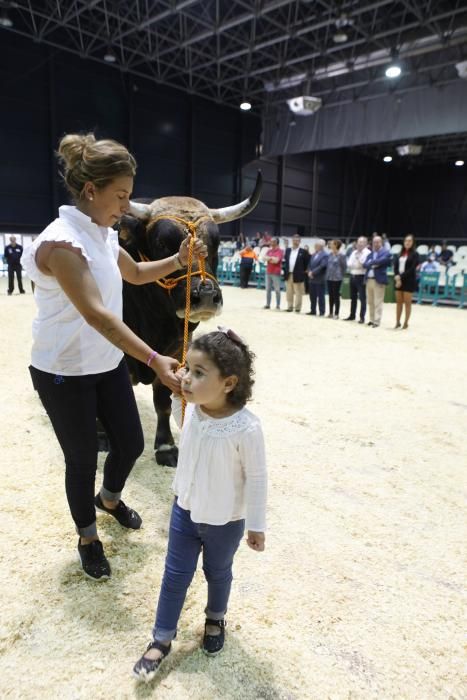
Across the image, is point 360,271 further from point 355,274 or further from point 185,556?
point 185,556

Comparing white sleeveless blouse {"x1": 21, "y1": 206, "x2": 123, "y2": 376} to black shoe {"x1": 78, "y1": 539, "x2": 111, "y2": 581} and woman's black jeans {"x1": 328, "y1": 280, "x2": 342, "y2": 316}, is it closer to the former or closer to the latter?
black shoe {"x1": 78, "y1": 539, "x2": 111, "y2": 581}

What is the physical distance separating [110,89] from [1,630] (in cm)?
2353

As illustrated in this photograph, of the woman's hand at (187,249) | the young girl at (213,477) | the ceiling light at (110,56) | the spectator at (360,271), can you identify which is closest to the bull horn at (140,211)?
the woman's hand at (187,249)

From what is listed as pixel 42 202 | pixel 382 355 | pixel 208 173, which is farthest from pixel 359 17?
pixel 382 355

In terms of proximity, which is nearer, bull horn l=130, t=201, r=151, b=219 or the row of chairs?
bull horn l=130, t=201, r=151, b=219

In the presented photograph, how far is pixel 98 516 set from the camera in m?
2.79

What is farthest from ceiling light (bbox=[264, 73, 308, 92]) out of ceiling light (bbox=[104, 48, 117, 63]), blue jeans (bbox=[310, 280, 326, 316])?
blue jeans (bbox=[310, 280, 326, 316])

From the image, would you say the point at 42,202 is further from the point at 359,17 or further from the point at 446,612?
the point at 446,612

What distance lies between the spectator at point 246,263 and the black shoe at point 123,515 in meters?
15.8

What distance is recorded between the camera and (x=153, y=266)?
2582 millimetres

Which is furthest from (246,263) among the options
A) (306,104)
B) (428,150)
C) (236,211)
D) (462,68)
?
(428,150)

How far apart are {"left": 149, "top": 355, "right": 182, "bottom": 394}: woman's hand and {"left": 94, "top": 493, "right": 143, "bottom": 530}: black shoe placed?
1208 mm

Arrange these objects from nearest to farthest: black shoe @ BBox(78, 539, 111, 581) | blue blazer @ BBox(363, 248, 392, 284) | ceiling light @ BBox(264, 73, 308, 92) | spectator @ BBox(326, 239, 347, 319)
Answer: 1. black shoe @ BBox(78, 539, 111, 581)
2. blue blazer @ BBox(363, 248, 392, 284)
3. spectator @ BBox(326, 239, 347, 319)
4. ceiling light @ BBox(264, 73, 308, 92)

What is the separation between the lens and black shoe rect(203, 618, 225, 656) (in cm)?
183
